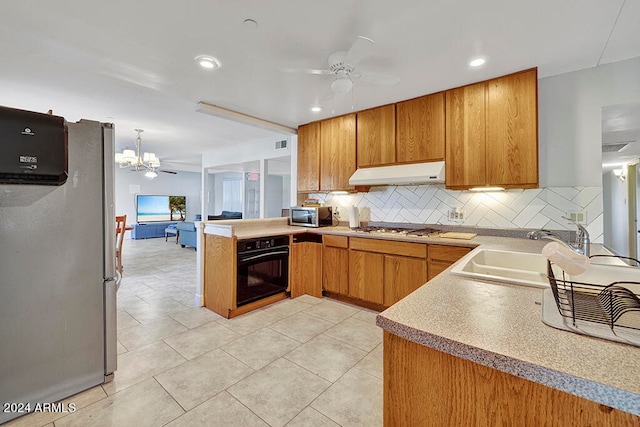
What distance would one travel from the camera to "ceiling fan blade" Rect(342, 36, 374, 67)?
171 centimetres

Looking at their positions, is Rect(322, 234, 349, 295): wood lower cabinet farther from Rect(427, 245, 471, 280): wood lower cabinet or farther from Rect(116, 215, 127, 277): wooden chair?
Rect(116, 215, 127, 277): wooden chair

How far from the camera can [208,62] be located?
7.70 ft

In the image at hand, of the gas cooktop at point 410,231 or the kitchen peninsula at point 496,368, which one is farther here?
the gas cooktop at point 410,231

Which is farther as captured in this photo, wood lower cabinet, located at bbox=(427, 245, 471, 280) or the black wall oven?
the black wall oven

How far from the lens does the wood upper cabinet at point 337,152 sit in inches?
140

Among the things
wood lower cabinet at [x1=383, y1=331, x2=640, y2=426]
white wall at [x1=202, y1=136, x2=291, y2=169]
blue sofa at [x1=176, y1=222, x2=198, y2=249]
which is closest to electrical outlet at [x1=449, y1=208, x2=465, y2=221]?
wood lower cabinet at [x1=383, y1=331, x2=640, y2=426]

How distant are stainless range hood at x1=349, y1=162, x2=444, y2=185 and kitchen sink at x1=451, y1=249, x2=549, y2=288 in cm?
108

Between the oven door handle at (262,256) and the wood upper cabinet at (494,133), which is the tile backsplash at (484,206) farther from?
the oven door handle at (262,256)

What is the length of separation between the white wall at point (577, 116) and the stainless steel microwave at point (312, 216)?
2.38 meters

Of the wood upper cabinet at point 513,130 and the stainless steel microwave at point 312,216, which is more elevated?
the wood upper cabinet at point 513,130

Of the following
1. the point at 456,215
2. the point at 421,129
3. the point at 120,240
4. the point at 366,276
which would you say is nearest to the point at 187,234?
the point at 120,240

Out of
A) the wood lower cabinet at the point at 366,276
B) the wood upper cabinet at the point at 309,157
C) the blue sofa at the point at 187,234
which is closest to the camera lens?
the wood lower cabinet at the point at 366,276

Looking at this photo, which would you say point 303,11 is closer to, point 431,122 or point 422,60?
point 422,60

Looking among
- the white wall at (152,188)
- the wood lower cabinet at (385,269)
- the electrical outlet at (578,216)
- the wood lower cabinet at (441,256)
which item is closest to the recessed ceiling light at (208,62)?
the wood lower cabinet at (385,269)
